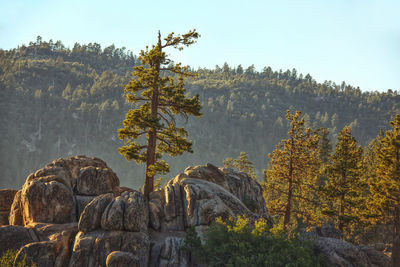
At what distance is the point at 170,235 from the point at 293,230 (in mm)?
7264

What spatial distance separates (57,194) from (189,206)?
27.6 ft

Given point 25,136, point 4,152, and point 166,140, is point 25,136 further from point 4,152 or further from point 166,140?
point 166,140

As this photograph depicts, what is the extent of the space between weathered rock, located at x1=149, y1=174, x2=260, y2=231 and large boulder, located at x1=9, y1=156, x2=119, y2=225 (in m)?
4.36

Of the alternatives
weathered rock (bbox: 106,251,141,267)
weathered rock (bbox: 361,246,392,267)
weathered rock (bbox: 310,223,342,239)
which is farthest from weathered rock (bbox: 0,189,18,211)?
weathered rock (bbox: 361,246,392,267)

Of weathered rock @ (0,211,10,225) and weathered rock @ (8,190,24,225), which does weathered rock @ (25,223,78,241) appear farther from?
weathered rock @ (0,211,10,225)

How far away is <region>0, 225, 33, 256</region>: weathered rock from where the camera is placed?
17.3 meters

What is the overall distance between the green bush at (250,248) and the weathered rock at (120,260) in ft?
10.6

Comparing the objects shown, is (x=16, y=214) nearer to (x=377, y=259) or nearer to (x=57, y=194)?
(x=57, y=194)

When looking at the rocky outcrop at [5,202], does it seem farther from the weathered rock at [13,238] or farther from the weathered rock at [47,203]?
the weathered rock at [13,238]

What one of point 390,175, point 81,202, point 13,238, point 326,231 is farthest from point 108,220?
point 390,175

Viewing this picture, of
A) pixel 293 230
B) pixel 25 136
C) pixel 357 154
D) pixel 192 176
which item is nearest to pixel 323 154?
pixel 357 154

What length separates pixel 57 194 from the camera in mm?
21453

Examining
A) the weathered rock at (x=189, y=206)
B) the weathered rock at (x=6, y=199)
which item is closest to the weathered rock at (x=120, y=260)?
the weathered rock at (x=189, y=206)

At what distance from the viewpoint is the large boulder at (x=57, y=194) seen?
20.9m
